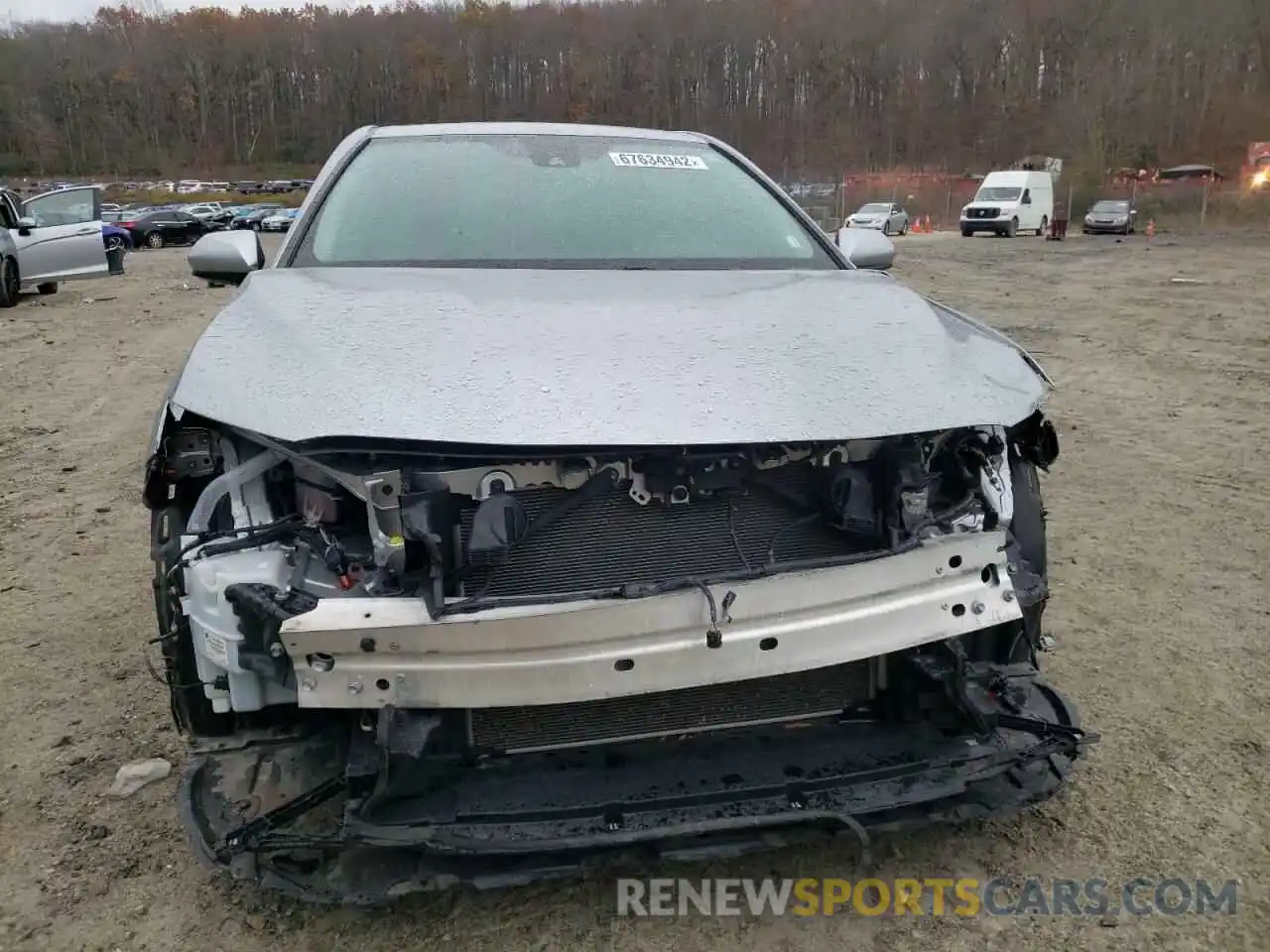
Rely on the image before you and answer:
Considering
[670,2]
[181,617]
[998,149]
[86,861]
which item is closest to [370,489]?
[181,617]

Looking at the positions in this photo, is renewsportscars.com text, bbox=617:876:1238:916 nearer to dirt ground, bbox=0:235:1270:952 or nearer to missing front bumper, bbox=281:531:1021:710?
dirt ground, bbox=0:235:1270:952

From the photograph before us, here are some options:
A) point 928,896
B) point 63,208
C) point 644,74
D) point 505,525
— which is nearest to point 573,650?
point 505,525

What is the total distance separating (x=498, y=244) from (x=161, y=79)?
106 metres

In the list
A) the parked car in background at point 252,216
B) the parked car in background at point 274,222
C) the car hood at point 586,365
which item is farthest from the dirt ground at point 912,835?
the parked car in background at point 252,216

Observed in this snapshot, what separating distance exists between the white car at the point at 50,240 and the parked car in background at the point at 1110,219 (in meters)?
28.4

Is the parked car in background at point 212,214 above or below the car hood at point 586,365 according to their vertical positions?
below

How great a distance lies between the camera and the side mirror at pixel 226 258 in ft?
10.7

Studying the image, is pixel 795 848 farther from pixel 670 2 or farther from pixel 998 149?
pixel 670 2

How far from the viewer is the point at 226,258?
10.7ft

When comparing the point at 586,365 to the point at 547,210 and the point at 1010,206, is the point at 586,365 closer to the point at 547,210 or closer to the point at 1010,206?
the point at 547,210

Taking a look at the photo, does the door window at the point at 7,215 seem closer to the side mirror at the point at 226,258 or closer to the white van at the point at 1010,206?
the side mirror at the point at 226,258

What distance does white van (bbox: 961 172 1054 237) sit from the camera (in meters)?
30.7

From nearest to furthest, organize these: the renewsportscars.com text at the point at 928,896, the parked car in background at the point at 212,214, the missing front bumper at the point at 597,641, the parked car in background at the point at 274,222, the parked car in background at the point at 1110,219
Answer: the missing front bumper at the point at 597,641 → the renewsportscars.com text at the point at 928,896 → the parked car in background at the point at 1110,219 → the parked car in background at the point at 274,222 → the parked car in background at the point at 212,214

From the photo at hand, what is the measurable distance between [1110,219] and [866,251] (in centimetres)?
3103
